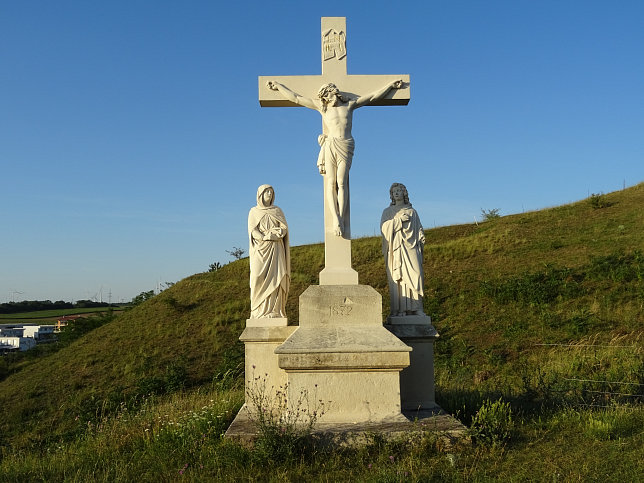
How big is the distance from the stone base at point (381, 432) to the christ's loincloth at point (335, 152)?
2935mm

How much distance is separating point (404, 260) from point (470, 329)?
35.9ft

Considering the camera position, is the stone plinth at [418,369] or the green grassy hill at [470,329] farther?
the green grassy hill at [470,329]

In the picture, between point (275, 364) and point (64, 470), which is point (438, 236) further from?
point (64, 470)

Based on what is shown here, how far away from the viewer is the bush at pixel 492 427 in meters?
4.49

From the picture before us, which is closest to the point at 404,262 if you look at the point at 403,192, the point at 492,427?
the point at 403,192

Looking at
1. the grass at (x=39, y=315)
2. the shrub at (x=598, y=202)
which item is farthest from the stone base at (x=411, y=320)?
the grass at (x=39, y=315)

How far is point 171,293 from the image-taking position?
1024 inches

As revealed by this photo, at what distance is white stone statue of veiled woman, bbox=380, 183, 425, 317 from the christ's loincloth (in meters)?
0.91

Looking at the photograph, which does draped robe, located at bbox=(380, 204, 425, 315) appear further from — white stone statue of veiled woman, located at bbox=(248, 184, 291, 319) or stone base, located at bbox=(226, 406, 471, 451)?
stone base, located at bbox=(226, 406, 471, 451)

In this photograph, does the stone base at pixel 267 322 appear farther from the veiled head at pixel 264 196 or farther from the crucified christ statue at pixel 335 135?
the veiled head at pixel 264 196

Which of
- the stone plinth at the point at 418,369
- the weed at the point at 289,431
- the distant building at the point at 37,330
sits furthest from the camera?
the distant building at the point at 37,330

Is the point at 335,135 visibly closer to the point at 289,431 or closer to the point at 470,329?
the point at 289,431

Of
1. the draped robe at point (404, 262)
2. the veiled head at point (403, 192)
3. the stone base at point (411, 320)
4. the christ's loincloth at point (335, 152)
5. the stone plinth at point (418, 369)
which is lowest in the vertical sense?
the stone plinth at point (418, 369)

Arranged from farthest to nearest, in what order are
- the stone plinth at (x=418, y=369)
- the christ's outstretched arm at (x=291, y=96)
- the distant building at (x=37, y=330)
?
the distant building at (x=37, y=330), the christ's outstretched arm at (x=291, y=96), the stone plinth at (x=418, y=369)
